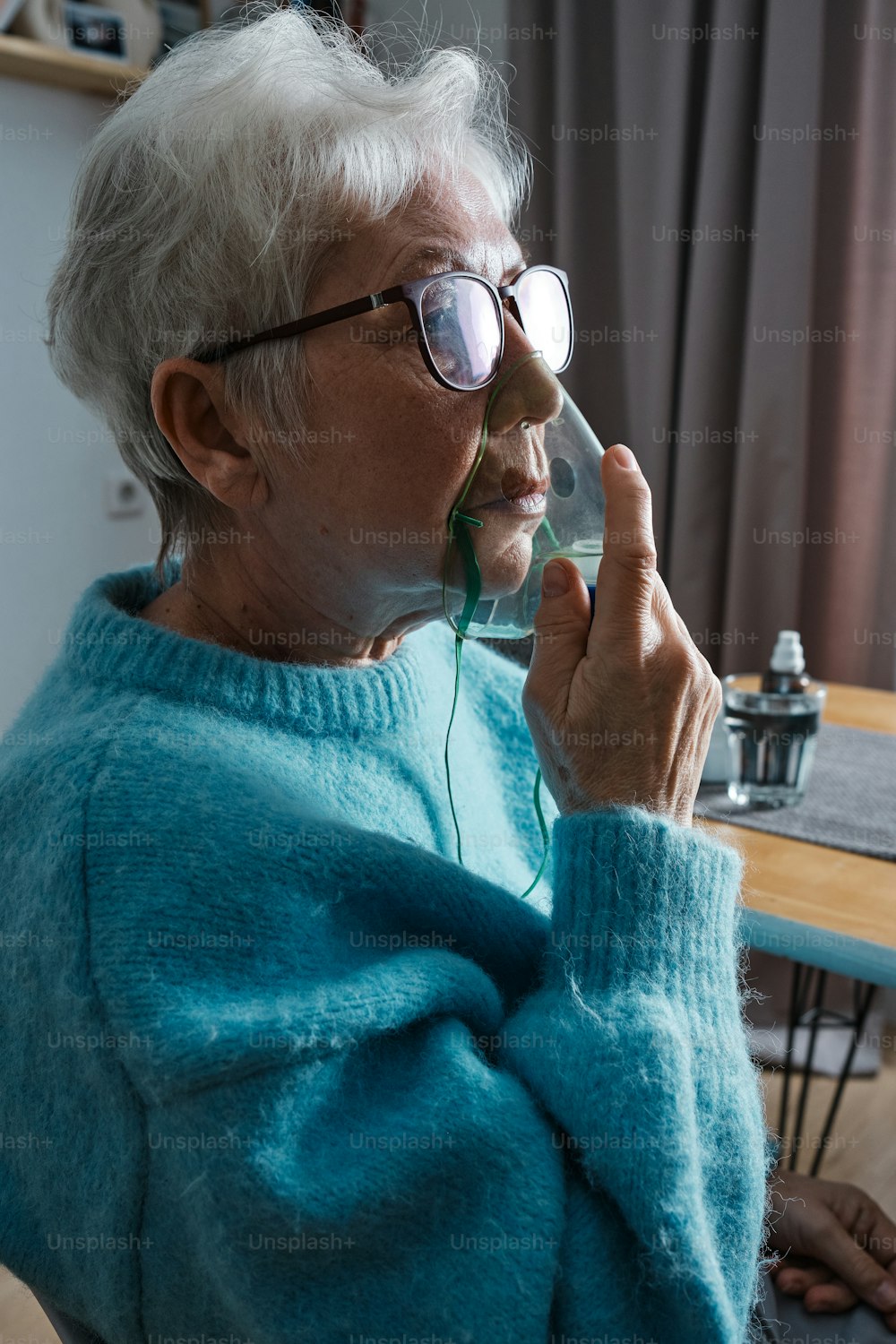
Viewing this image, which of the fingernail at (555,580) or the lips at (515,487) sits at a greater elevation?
the lips at (515,487)

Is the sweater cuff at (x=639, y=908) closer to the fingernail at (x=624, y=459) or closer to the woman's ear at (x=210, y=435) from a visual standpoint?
the fingernail at (x=624, y=459)

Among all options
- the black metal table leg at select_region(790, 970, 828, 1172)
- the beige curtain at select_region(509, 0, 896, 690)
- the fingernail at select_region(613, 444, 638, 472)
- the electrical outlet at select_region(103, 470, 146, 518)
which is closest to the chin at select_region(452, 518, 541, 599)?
the fingernail at select_region(613, 444, 638, 472)

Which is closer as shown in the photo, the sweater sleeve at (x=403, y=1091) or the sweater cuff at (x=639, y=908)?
the sweater sleeve at (x=403, y=1091)

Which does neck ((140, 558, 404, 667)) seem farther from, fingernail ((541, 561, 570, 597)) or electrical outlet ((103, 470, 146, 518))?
electrical outlet ((103, 470, 146, 518))

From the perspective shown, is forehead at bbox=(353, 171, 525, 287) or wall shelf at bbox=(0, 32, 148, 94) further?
wall shelf at bbox=(0, 32, 148, 94)

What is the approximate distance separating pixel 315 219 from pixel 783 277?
1.73m

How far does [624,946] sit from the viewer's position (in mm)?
844

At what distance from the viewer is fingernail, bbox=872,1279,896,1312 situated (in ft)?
3.56

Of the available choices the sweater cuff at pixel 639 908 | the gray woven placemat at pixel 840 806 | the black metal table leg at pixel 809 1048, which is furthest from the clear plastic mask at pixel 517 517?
the black metal table leg at pixel 809 1048

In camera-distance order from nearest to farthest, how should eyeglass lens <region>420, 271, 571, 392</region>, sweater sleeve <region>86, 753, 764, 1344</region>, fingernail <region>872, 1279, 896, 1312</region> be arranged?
sweater sleeve <region>86, 753, 764, 1344</region> → eyeglass lens <region>420, 271, 571, 392</region> → fingernail <region>872, 1279, 896, 1312</region>

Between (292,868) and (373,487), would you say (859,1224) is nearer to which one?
(292,868)

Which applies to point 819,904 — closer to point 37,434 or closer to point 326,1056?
point 326,1056

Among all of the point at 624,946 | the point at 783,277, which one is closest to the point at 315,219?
the point at 624,946

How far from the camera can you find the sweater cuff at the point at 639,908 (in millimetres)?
846
